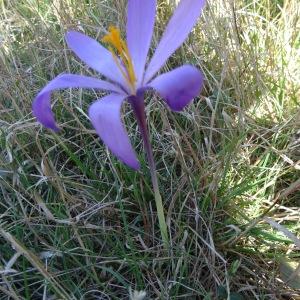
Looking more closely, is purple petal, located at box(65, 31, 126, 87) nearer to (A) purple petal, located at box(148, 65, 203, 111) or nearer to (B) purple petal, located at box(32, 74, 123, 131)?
(B) purple petal, located at box(32, 74, 123, 131)

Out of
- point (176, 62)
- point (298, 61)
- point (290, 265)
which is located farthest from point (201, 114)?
point (290, 265)

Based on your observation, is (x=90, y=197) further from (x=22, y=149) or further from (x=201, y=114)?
(x=201, y=114)

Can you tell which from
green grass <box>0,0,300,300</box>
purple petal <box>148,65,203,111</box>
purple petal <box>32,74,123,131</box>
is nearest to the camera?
A: purple petal <box>148,65,203,111</box>

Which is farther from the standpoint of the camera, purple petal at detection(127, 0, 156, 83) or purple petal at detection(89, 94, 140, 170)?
purple petal at detection(127, 0, 156, 83)

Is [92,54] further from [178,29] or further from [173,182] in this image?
[173,182]

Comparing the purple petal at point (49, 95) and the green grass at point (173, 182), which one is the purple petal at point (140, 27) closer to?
the purple petal at point (49, 95)

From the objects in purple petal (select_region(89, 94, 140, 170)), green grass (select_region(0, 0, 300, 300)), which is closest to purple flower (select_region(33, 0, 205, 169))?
purple petal (select_region(89, 94, 140, 170))

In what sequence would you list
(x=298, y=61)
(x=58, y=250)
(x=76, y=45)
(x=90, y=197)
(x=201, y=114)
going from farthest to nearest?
(x=298, y=61)
(x=201, y=114)
(x=90, y=197)
(x=58, y=250)
(x=76, y=45)
